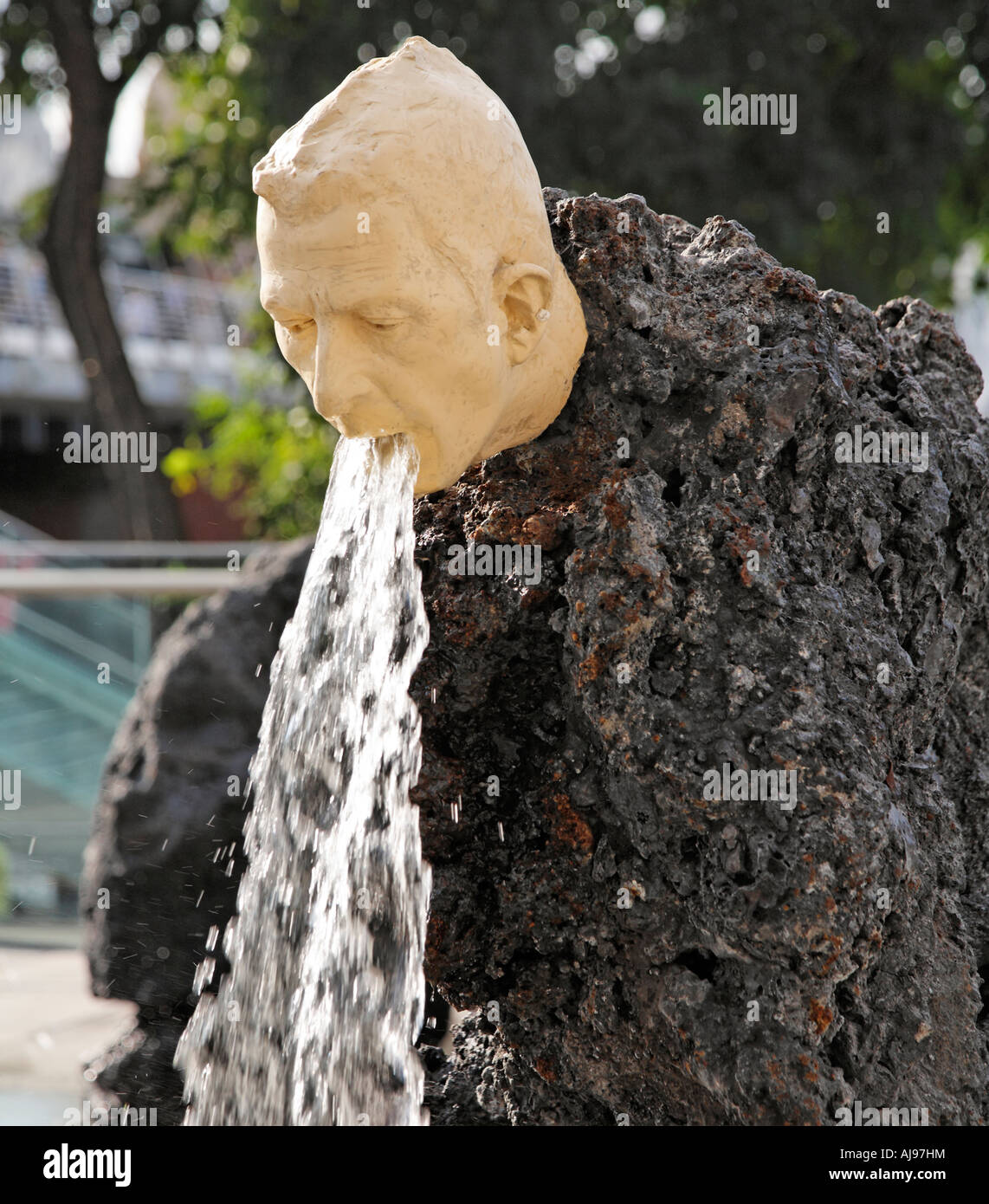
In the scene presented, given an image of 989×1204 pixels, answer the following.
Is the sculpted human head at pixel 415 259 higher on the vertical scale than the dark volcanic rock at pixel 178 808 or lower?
higher

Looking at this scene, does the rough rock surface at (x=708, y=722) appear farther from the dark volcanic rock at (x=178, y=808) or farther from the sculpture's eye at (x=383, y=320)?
the dark volcanic rock at (x=178, y=808)

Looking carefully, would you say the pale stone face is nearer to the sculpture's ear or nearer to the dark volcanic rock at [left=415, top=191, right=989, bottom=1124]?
the sculpture's ear

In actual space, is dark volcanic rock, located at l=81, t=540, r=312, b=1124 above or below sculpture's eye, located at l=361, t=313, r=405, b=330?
below

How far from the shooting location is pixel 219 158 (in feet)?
26.7

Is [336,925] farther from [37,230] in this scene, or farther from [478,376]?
[37,230]

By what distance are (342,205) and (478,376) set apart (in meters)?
0.32

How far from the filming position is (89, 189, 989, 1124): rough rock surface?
184 centimetres

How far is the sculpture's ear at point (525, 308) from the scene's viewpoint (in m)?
2.01

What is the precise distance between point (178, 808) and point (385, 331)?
7.12ft

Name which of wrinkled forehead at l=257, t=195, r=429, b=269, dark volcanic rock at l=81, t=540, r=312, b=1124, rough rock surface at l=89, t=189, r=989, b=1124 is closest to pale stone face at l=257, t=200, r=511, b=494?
wrinkled forehead at l=257, t=195, r=429, b=269

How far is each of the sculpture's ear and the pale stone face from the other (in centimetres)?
3

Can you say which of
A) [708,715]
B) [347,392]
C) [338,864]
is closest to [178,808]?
[338,864]

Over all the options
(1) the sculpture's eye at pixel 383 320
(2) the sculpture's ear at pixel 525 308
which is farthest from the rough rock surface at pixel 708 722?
(1) the sculpture's eye at pixel 383 320
